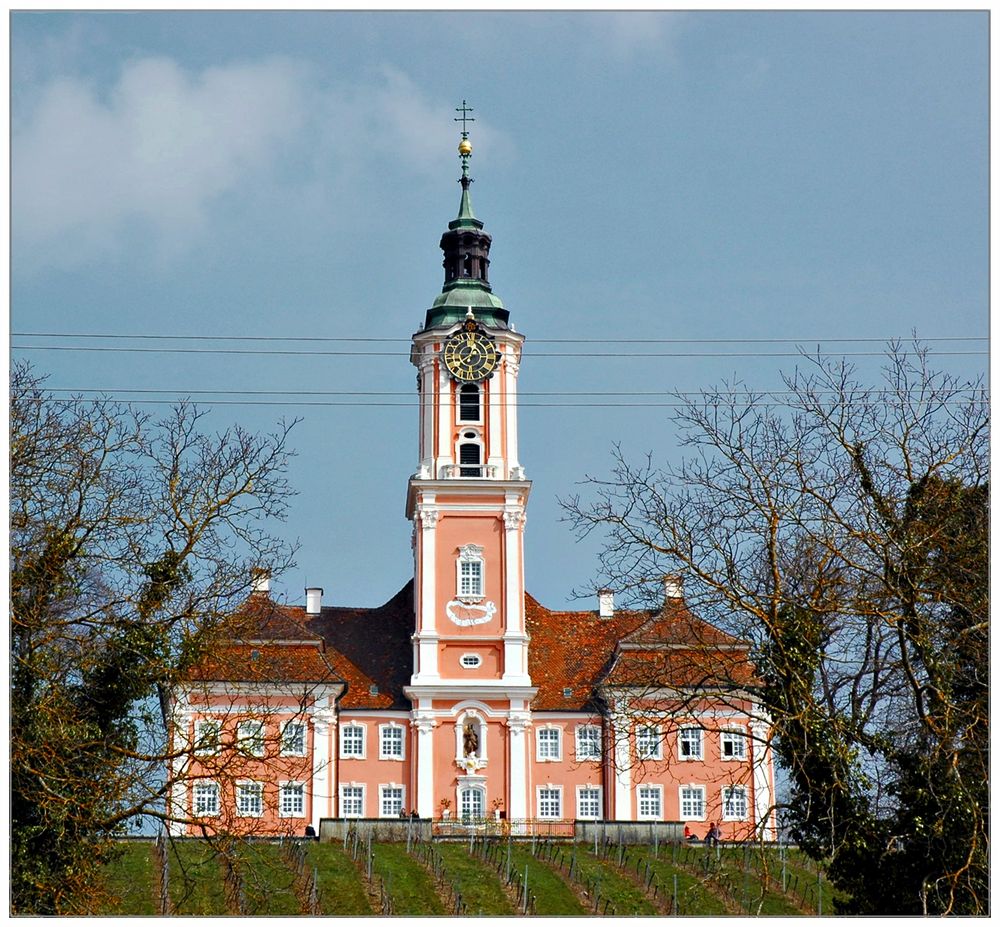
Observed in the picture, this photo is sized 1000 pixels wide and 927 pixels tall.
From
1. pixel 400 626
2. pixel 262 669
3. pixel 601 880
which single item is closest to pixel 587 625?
pixel 400 626

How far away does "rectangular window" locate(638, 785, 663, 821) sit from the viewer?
58.9 meters

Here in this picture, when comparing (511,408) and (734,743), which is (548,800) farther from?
(734,743)

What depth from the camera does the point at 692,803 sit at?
59844 millimetres

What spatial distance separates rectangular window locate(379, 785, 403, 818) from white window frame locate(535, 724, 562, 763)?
498cm

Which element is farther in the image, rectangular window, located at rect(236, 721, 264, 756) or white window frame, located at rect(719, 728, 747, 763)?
rectangular window, located at rect(236, 721, 264, 756)

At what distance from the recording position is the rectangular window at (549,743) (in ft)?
199

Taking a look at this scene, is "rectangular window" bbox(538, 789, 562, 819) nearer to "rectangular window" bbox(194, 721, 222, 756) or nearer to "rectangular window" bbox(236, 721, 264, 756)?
"rectangular window" bbox(236, 721, 264, 756)

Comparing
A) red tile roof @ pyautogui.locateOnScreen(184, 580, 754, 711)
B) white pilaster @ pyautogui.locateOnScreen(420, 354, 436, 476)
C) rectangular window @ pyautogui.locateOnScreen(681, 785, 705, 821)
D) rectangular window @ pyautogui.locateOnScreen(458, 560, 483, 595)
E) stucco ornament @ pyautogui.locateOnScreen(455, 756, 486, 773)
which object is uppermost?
white pilaster @ pyautogui.locateOnScreen(420, 354, 436, 476)

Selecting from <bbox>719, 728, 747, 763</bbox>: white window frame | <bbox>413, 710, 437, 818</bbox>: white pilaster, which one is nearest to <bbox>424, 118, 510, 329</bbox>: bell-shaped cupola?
<bbox>413, 710, 437, 818</bbox>: white pilaster

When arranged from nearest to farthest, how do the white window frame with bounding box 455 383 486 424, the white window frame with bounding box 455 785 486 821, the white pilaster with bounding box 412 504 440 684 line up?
the white window frame with bounding box 455 785 486 821, the white pilaster with bounding box 412 504 440 684, the white window frame with bounding box 455 383 486 424

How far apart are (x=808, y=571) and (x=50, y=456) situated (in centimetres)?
1020

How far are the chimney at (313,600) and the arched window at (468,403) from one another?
29.4 feet

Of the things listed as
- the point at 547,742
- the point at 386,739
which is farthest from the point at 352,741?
the point at 547,742

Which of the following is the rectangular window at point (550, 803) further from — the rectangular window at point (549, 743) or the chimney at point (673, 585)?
the chimney at point (673, 585)
